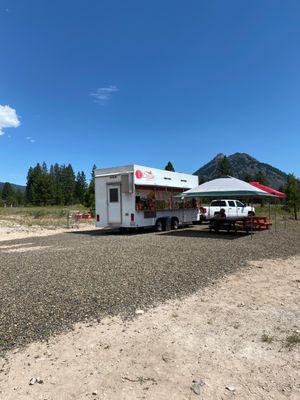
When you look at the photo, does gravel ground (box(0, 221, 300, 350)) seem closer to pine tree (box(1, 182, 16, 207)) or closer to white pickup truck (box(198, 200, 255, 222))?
white pickup truck (box(198, 200, 255, 222))

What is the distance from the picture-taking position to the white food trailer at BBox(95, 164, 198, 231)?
16.4 meters

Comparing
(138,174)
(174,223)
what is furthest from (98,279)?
(174,223)

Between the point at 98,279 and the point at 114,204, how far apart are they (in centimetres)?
996

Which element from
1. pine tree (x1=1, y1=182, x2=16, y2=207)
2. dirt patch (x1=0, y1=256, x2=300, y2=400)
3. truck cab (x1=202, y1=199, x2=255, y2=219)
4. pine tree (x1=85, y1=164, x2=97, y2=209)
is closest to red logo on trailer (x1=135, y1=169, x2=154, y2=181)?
truck cab (x1=202, y1=199, x2=255, y2=219)

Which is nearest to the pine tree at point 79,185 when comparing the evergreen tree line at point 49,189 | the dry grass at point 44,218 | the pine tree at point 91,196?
the evergreen tree line at point 49,189

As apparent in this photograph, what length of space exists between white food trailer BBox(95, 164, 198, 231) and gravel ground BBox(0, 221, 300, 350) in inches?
172

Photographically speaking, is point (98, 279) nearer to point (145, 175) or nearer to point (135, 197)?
point (135, 197)

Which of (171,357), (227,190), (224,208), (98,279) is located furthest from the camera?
(224,208)

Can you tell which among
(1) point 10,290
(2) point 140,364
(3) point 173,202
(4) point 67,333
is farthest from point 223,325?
(3) point 173,202

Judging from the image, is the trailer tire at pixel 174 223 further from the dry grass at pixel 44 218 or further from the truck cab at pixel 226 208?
the dry grass at pixel 44 218

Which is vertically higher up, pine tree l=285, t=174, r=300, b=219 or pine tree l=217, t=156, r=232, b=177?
pine tree l=217, t=156, r=232, b=177

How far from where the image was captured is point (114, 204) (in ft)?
55.7

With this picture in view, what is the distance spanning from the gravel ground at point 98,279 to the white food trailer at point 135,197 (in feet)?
14.3

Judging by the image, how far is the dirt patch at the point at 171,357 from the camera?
10.5ft
